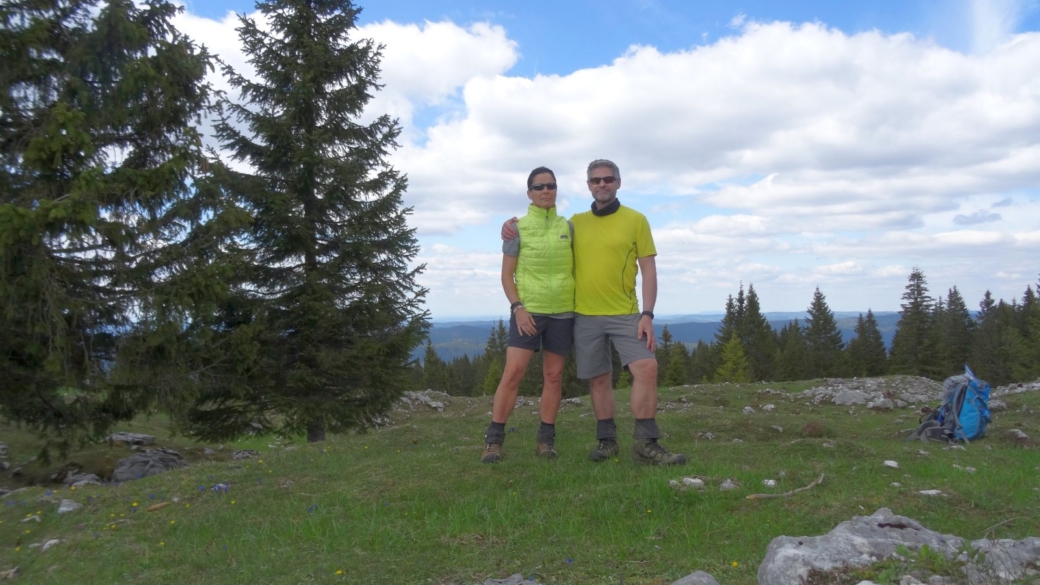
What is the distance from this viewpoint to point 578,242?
18.4ft

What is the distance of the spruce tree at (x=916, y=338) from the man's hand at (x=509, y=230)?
5512 cm

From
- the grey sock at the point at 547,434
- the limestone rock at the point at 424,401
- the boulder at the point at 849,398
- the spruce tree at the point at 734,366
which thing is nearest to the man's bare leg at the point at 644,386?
the grey sock at the point at 547,434

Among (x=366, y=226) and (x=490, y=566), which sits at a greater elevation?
(x=366, y=226)

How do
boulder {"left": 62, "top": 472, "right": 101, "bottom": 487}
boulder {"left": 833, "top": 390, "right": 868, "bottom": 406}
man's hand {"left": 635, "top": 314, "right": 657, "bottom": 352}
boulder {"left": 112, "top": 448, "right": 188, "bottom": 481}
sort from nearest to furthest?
man's hand {"left": 635, "top": 314, "right": 657, "bottom": 352} → boulder {"left": 112, "top": 448, "right": 188, "bottom": 481} → boulder {"left": 62, "top": 472, "right": 101, "bottom": 487} → boulder {"left": 833, "top": 390, "right": 868, "bottom": 406}

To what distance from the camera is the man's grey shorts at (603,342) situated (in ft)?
17.6

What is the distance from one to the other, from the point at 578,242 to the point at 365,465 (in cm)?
302

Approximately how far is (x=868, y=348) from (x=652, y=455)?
2372 inches

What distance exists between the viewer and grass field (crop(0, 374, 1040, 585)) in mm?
3672

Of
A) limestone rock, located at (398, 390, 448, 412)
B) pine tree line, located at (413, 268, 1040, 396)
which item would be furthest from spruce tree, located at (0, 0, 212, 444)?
pine tree line, located at (413, 268, 1040, 396)

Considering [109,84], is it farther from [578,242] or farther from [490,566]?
[490,566]

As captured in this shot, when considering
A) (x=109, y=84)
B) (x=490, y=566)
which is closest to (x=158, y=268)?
(x=109, y=84)

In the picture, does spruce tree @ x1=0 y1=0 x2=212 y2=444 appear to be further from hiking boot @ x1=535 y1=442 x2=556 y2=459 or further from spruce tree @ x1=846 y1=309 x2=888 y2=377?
spruce tree @ x1=846 y1=309 x2=888 y2=377

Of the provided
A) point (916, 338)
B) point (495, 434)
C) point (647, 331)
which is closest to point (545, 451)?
point (495, 434)

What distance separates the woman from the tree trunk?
8652mm
